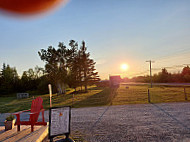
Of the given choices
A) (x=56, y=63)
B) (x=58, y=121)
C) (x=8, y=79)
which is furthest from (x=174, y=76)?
(x=8, y=79)

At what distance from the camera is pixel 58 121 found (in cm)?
403

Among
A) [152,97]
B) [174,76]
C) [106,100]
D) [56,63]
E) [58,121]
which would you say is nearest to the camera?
[58,121]

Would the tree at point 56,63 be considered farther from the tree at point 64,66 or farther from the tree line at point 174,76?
the tree line at point 174,76

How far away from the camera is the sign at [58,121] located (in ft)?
12.9

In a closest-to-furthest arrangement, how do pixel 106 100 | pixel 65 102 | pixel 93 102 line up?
pixel 93 102, pixel 106 100, pixel 65 102

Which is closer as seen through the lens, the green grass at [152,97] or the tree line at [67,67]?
the green grass at [152,97]

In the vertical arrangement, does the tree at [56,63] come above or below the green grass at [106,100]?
above

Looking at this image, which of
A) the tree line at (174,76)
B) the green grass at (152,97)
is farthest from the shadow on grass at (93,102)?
the tree line at (174,76)

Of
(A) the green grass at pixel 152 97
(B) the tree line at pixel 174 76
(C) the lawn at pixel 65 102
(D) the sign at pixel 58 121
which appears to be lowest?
(C) the lawn at pixel 65 102

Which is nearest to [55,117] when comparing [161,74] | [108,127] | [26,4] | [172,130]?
[108,127]

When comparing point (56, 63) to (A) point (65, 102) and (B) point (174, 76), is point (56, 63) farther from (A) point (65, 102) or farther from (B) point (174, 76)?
(B) point (174, 76)

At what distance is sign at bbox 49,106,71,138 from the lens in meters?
3.92

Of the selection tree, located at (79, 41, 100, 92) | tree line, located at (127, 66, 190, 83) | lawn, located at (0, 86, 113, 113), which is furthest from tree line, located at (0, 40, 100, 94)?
tree line, located at (127, 66, 190, 83)

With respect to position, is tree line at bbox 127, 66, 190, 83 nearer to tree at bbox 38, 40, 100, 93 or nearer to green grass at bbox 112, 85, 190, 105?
green grass at bbox 112, 85, 190, 105
